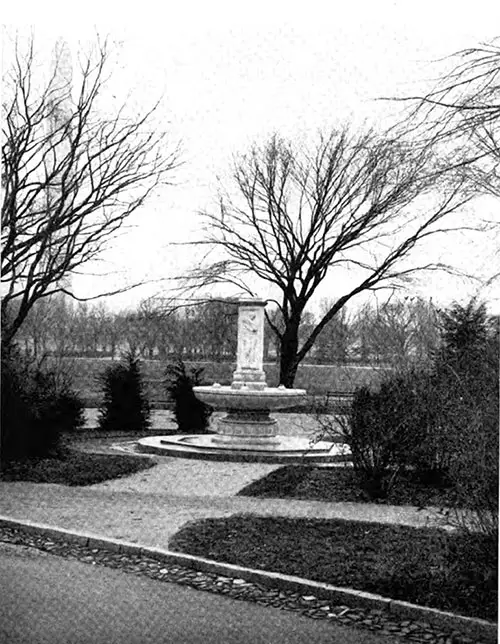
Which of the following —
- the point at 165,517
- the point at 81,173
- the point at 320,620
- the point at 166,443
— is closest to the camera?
the point at 320,620

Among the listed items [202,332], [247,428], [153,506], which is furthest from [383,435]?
[202,332]

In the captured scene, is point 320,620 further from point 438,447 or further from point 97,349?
point 97,349

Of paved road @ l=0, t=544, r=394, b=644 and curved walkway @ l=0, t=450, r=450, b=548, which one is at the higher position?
curved walkway @ l=0, t=450, r=450, b=548

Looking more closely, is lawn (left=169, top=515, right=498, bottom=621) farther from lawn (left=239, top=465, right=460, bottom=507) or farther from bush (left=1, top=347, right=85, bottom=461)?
bush (left=1, top=347, right=85, bottom=461)

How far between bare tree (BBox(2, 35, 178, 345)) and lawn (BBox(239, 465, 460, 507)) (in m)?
6.48

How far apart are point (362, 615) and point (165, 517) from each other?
3.52 metres

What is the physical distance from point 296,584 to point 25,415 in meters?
7.38

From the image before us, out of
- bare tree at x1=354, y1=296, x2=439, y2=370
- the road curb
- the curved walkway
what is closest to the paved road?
the road curb

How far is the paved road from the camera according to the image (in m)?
5.63

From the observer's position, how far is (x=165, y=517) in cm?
929

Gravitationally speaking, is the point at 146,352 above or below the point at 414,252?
below

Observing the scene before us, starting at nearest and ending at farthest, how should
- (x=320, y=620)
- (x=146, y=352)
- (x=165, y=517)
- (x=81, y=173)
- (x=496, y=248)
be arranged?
(x=320, y=620), (x=496, y=248), (x=165, y=517), (x=81, y=173), (x=146, y=352)

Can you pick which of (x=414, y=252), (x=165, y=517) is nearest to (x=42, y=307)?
(x=414, y=252)

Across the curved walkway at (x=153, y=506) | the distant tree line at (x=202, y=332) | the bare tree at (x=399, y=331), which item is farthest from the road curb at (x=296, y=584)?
the distant tree line at (x=202, y=332)
